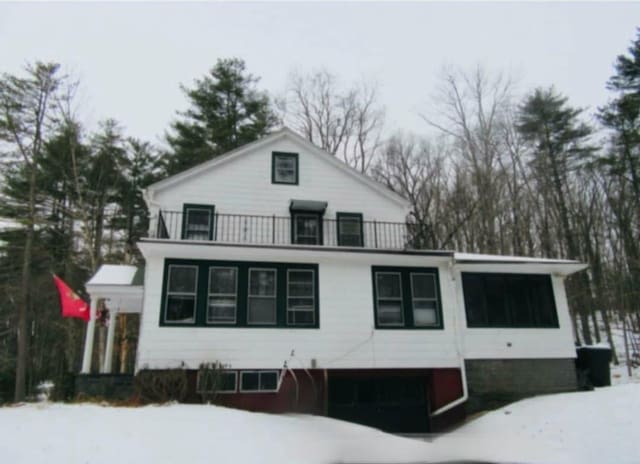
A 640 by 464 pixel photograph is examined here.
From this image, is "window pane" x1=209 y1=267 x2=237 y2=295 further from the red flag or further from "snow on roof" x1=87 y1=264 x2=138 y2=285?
the red flag

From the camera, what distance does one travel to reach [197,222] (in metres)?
12.3

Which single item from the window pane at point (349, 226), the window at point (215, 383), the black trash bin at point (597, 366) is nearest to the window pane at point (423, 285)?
the window pane at point (349, 226)

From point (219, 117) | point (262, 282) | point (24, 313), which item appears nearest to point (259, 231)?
point (262, 282)

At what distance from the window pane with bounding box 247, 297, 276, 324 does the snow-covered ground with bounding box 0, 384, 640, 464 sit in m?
2.32

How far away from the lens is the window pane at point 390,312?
11.0 meters

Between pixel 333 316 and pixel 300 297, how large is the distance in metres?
0.97

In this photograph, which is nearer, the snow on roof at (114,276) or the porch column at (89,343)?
the porch column at (89,343)

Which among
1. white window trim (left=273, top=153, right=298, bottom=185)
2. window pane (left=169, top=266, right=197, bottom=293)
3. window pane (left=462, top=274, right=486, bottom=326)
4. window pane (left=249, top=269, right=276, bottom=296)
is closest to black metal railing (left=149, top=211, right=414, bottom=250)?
window pane (left=249, top=269, right=276, bottom=296)

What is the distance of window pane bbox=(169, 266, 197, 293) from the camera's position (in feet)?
33.5

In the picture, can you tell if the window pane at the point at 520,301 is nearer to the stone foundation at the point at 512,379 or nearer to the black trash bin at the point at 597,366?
the stone foundation at the point at 512,379

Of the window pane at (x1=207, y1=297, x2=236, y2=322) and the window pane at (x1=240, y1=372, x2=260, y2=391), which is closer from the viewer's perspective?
the window pane at (x1=240, y1=372, x2=260, y2=391)

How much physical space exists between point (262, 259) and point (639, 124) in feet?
58.6

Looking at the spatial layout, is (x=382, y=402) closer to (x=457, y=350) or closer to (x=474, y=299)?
(x=457, y=350)

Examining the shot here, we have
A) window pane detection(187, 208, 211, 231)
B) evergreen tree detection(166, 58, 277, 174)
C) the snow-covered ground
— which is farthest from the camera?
evergreen tree detection(166, 58, 277, 174)
